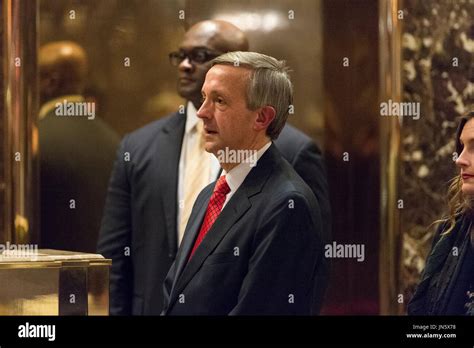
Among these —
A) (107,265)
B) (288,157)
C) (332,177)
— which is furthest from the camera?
(332,177)

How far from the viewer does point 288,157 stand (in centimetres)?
347

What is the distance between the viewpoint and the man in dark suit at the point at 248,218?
313 cm

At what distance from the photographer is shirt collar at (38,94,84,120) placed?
12.2ft

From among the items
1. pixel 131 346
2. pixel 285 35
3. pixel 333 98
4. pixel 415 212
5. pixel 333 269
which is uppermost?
pixel 285 35

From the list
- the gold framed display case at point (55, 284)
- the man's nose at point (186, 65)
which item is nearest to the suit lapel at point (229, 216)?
the gold framed display case at point (55, 284)

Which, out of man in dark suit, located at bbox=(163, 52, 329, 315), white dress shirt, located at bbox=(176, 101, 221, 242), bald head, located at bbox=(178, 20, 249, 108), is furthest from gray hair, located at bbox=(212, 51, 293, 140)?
white dress shirt, located at bbox=(176, 101, 221, 242)

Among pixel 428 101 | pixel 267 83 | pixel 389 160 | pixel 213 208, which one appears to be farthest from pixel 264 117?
pixel 428 101

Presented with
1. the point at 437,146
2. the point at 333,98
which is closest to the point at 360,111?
the point at 333,98

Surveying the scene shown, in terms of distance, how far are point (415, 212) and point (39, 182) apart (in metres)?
1.63

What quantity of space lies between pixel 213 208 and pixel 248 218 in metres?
0.21

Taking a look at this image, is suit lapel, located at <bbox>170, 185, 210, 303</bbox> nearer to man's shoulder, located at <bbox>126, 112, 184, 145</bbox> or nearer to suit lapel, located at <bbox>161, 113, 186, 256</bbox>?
suit lapel, located at <bbox>161, 113, 186, 256</bbox>

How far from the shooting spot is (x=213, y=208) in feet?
10.9

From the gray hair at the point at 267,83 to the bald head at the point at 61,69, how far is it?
696 mm

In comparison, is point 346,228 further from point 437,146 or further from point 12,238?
point 12,238
